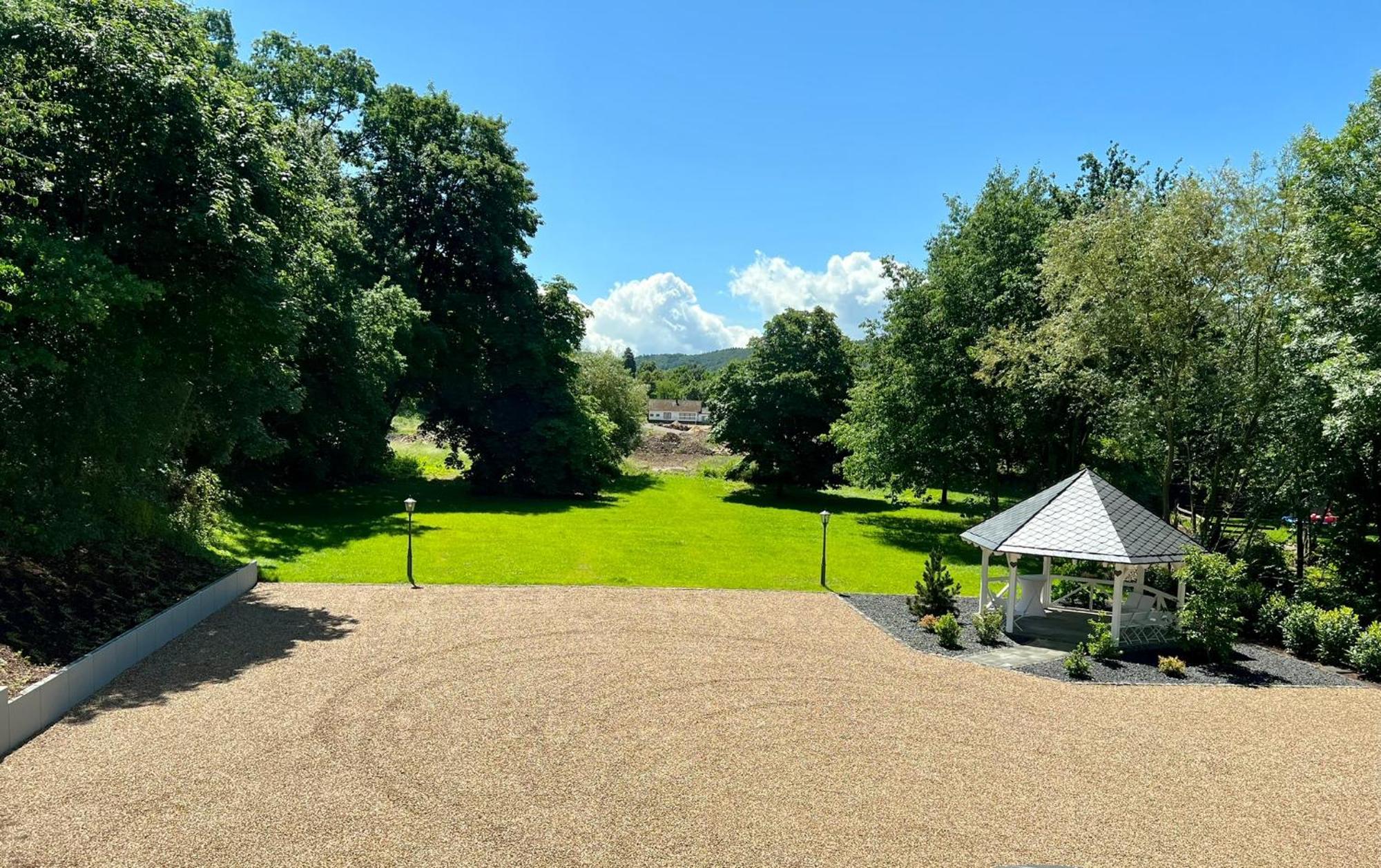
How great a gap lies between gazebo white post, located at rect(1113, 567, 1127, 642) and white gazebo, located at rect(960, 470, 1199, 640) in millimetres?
12

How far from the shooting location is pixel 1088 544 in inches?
546

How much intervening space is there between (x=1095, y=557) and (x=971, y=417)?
13.1 m

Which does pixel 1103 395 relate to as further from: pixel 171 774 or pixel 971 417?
pixel 171 774

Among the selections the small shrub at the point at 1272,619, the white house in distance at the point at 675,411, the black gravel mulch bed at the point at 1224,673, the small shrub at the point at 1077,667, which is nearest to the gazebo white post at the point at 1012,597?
the black gravel mulch bed at the point at 1224,673

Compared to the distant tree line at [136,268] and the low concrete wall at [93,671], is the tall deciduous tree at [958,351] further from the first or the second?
the low concrete wall at [93,671]

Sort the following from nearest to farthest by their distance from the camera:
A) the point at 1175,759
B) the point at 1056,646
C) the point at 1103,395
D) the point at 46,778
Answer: the point at 46,778, the point at 1175,759, the point at 1056,646, the point at 1103,395

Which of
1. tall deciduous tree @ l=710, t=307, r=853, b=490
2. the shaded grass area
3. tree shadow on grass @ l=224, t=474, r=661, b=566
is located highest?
tall deciduous tree @ l=710, t=307, r=853, b=490

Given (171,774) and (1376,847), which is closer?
(1376,847)

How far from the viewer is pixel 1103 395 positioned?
858 inches

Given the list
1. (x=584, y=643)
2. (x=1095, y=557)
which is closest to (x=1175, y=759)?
(x=1095, y=557)

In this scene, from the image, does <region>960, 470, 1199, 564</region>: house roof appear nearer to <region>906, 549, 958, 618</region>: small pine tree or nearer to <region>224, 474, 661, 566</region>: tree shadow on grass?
<region>906, 549, 958, 618</region>: small pine tree

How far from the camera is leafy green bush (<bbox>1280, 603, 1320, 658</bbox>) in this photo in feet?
44.6

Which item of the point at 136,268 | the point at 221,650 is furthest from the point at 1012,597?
the point at 136,268

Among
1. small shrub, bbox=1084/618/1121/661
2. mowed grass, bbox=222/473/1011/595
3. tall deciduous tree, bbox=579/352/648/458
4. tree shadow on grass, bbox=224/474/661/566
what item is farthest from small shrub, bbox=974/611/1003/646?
tall deciduous tree, bbox=579/352/648/458
